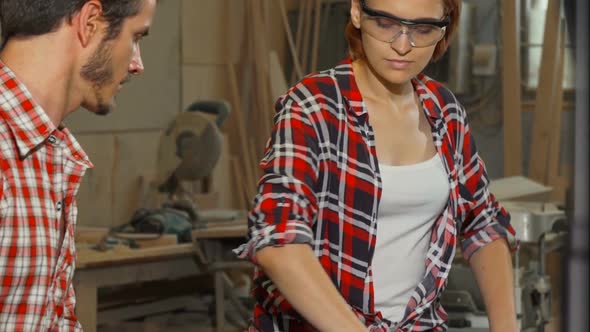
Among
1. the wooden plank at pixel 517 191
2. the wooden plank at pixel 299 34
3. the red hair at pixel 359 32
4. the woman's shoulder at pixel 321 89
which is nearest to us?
the woman's shoulder at pixel 321 89

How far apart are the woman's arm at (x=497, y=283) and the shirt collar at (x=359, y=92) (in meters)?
0.28

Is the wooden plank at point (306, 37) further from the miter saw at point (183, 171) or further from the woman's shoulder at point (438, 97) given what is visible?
the woman's shoulder at point (438, 97)

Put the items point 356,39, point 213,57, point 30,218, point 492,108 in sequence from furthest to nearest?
point 213,57, point 492,108, point 356,39, point 30,218

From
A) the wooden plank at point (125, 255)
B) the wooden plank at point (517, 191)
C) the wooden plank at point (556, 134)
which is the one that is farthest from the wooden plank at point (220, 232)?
the wooden plank at point (556, 134)

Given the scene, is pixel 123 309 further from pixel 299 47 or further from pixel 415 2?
pixel 415 2

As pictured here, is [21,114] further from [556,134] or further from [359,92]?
[556,134]

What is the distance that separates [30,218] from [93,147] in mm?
4304

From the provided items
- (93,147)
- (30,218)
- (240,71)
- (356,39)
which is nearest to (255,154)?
(240,71)

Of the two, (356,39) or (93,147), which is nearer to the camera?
(356,39)

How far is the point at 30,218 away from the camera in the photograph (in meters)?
1.29

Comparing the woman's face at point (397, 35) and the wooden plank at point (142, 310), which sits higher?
the woman's face at point (397, 35)

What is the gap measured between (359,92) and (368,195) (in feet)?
0.64

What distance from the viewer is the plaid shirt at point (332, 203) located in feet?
5.16

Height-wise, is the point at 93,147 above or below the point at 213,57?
below
